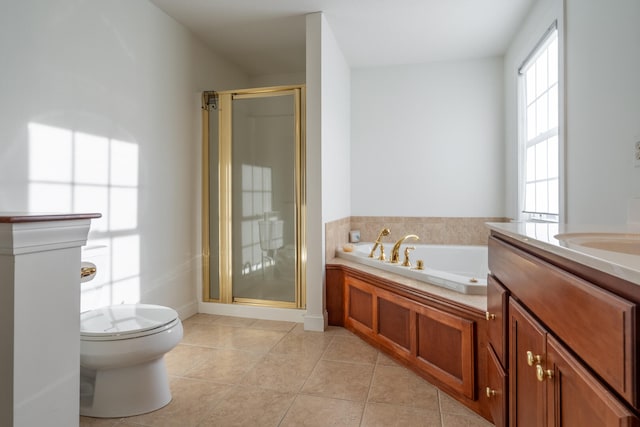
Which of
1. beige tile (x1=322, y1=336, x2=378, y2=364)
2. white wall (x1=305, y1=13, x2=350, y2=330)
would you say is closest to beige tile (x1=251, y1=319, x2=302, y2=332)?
white wall (x1=305, y1=13, x2=350, y2=330)

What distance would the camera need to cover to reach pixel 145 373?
1.84 m

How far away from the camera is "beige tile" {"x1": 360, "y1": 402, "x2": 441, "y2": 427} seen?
1.74 meters

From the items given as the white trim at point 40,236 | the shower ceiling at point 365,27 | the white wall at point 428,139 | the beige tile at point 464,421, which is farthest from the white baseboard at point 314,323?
the shower ceiling at point 365,27

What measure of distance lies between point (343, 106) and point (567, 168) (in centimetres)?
213

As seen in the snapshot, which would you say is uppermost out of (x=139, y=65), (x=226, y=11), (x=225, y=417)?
(x=226, y=11)

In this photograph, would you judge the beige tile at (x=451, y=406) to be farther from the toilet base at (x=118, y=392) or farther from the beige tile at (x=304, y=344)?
the toilet base at (x=118, y=392)

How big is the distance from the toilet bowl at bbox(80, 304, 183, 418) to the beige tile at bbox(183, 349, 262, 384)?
0.31 metres

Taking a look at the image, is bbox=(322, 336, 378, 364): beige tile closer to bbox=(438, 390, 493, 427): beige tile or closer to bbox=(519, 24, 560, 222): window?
bbox=(438, 390, 493, 427): beige tile

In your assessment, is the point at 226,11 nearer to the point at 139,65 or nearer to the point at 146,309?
the point at 139,65

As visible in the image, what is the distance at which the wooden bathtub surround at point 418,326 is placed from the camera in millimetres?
1830

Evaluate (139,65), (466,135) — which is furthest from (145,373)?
(466,135)

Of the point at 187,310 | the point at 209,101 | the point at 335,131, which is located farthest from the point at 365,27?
the point at 187,310

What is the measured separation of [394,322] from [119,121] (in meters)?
2.22

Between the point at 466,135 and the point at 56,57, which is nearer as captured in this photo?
the point at 56,57
